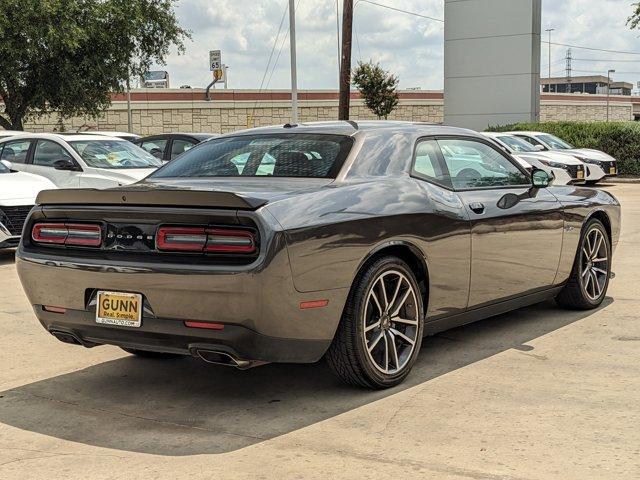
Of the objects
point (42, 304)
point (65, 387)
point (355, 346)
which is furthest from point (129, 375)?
point (355, 346)

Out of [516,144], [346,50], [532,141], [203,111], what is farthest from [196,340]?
[203,111]

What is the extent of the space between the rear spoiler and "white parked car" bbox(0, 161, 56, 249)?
5.75 metres

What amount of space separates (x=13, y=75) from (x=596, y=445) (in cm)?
2554

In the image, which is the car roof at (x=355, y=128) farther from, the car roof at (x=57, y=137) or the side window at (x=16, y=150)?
the side window at (x=16, y=150)

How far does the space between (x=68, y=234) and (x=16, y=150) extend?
32.4 feet

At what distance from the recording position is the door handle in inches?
226

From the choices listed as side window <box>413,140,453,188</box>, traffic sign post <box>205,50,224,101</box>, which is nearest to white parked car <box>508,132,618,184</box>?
side window <box>413,140,453,188</box>

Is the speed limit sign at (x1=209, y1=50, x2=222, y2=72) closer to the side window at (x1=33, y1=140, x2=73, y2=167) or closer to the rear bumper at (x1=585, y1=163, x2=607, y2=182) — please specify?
the rear bumper at (x1=585, y1=163, x2=607, y2=182)

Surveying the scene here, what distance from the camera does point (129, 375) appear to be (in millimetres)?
5566

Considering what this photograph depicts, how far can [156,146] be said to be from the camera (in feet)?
58.5

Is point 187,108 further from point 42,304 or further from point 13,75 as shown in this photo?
point 42,304

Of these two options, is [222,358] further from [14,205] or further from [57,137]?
[57,137]

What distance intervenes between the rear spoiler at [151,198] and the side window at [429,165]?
1466 millimetres

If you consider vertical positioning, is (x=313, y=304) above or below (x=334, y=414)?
above
